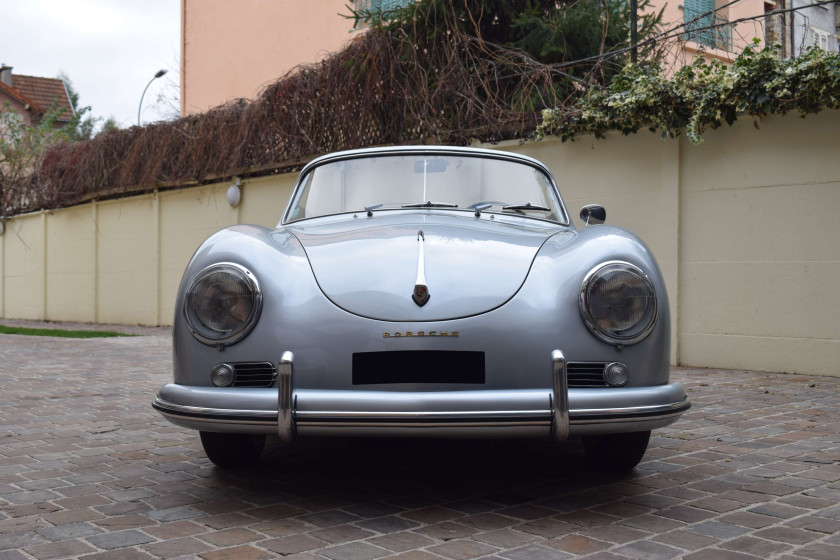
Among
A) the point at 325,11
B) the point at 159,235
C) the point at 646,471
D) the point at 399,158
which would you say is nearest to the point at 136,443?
the point at 399,158

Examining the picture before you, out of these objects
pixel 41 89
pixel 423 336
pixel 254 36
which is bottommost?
pixel 423 336

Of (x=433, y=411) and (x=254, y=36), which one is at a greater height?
(x=254, y=36)

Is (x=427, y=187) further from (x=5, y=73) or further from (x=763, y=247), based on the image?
(x=5, y=73)

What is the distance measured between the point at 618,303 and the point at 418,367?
76cm

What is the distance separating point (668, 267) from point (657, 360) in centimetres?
500

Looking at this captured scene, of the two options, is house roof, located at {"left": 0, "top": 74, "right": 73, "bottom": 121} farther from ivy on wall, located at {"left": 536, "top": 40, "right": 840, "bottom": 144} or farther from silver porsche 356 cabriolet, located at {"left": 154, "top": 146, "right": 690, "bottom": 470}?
silver porsche 356 cabriolet, located at {"left": 154, "top": 146, "right": 690, "bottom": 470}

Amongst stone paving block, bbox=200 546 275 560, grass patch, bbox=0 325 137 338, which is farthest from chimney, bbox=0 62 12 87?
stone paving block, bbox=200 546 275 560

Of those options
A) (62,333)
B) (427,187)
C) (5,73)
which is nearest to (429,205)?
(427,187)

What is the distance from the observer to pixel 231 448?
11.6 feet

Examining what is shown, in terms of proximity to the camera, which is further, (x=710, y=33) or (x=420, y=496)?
(x=710, y=33)

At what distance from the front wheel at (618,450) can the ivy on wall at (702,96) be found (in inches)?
171

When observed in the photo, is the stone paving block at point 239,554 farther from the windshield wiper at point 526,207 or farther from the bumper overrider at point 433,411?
the windshield wiper at point 526,207

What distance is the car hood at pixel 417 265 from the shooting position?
2873mm

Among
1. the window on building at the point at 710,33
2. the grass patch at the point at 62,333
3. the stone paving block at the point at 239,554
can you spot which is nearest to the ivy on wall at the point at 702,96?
the window on building at the point at 710,33
